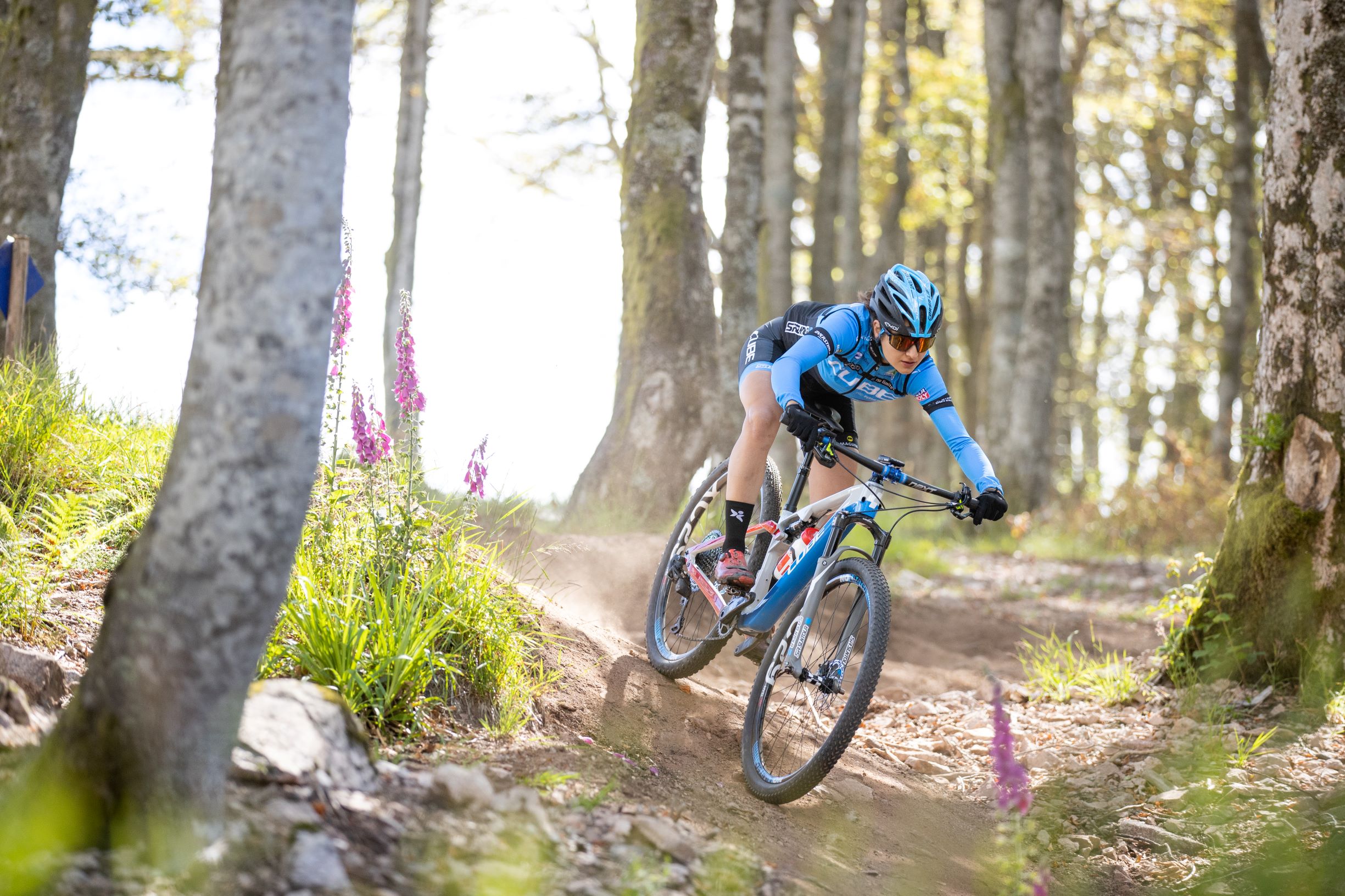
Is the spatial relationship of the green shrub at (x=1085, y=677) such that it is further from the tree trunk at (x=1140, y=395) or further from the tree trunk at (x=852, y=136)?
the tree trunk at (x=1140, y=395)

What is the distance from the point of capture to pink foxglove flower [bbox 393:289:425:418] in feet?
14.0

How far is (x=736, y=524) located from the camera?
532 centimetres

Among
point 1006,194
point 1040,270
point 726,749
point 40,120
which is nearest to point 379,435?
point 726,749

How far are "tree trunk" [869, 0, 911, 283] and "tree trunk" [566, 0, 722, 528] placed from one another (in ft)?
37.3

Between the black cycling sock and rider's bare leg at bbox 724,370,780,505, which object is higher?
rider's bare leg at bbox 724,370,780,505

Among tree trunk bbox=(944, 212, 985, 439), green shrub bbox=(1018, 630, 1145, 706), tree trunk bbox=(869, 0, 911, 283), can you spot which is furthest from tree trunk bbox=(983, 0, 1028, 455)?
tree trunk bbox=(944, 212, 985, 439)

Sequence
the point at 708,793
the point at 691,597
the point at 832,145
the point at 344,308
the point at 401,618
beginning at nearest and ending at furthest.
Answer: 1. the point at 401,618
2. the point at 708,793
3. the point at 344,308
4. the point at 691,597
5. the point at 832,145

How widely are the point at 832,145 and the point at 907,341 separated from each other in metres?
12.6

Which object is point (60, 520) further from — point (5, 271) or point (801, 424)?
point (801, 424)

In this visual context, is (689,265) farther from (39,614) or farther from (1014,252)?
(1014,252)

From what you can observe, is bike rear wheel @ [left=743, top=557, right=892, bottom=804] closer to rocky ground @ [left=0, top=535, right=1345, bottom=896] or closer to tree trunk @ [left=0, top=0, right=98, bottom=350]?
rocky ground @ [left=0, top=535, right=1345, bottom=896]

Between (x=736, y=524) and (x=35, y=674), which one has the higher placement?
(x=736, y=524)

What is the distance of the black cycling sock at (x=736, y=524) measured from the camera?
530 cm

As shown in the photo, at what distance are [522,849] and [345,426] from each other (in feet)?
7.68
